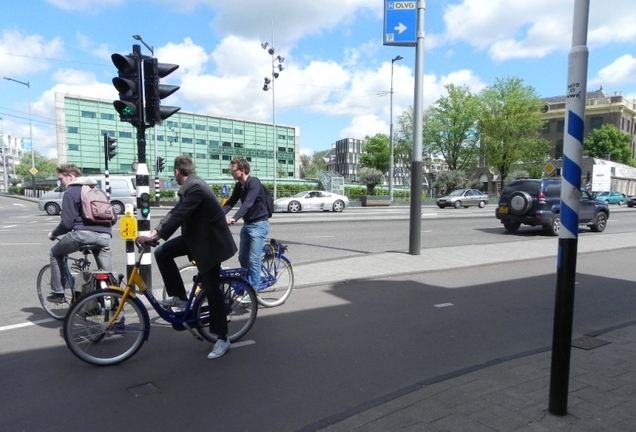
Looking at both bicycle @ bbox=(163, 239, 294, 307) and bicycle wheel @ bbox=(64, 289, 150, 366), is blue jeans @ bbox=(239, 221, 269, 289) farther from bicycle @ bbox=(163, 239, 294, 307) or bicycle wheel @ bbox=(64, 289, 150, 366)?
bicycle wheel @ bbox=(64, 289, 150, 366)

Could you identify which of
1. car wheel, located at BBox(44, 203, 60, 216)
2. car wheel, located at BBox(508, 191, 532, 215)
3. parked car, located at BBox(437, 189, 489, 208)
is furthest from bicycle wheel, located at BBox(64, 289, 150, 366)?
parked car, located at BBox(437, 189, 489, 208)

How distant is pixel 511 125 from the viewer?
172 feet

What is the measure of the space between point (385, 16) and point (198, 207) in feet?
23.9

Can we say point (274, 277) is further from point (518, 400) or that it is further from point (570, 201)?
point (570, 201)

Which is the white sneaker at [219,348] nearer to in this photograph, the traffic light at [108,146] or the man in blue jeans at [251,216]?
the man in blue jeans at [251,216]

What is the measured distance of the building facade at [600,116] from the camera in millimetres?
74188

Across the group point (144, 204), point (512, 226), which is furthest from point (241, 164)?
point (512, 226)

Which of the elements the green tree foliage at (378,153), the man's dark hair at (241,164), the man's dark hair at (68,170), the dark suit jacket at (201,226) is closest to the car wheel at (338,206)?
the man's dark hair at (241,164)

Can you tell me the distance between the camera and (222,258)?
4.26m

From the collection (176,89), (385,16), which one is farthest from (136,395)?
(385,16)

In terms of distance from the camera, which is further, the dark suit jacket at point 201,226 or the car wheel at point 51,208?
the car wheel at point 51,208

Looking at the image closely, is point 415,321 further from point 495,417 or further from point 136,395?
point 136,395

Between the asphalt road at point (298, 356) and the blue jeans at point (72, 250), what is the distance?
0.53m

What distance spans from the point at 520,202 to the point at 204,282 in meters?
13.1
